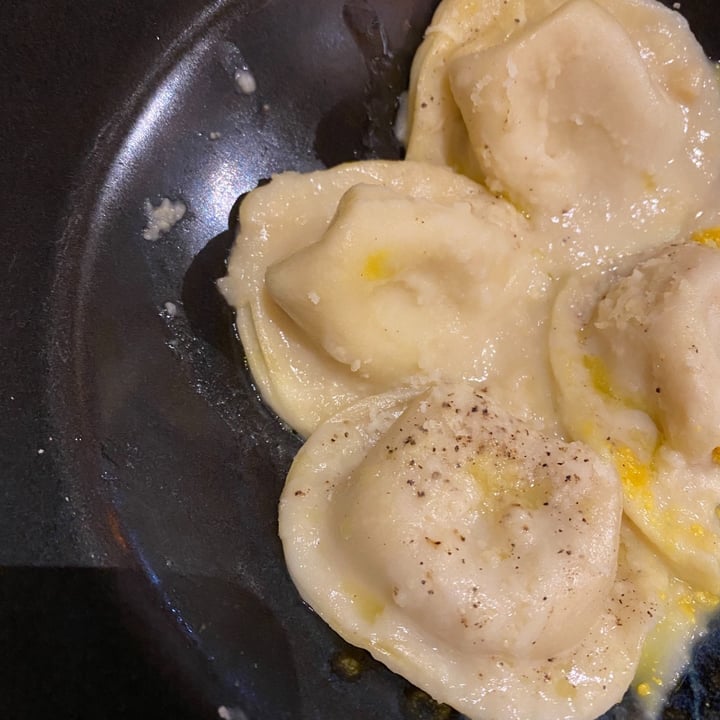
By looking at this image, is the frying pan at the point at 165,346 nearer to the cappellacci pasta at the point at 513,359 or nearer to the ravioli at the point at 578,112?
the cappellacci pasta at the point at 513,359

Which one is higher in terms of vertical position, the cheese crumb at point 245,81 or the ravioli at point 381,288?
the cheese crumb at point 245,81

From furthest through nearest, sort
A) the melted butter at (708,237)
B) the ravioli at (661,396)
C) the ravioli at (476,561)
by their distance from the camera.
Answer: the melted butter at (708,237), the ravioli at (661,396), the ravioli at (476,561)

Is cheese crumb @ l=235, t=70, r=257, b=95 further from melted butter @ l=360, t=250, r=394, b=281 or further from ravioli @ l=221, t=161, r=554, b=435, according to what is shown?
melted butter @ l=360, t=250, r=394, b=281

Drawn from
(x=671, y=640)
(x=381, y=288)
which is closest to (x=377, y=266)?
(x=381, y=288)

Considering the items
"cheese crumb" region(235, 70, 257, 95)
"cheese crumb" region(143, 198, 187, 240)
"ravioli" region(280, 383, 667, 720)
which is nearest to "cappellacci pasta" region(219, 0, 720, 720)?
"ravioli" region(280, 383, 667, 720)

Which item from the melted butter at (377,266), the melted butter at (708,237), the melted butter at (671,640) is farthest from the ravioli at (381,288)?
the melted butter at (671,640)

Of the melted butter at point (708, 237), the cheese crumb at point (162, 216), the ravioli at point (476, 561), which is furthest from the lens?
the melted butter at point (708, 237)
